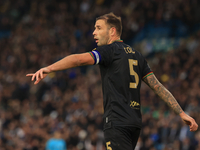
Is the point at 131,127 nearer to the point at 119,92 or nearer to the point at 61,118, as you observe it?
the point at 119,92

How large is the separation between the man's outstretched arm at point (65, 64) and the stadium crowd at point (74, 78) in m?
6.71

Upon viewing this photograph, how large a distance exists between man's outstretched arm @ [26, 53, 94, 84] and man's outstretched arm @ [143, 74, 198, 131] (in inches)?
40.1

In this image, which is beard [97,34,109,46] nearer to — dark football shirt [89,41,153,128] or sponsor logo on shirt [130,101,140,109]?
dark football shirt [89,41,153,128]

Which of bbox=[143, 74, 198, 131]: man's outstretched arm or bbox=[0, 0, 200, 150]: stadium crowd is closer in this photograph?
bbox=[143, 74, 198, 131]: man's outstretched arm

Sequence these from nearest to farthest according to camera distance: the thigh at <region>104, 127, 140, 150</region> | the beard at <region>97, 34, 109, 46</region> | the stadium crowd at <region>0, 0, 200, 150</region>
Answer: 1. the thigh at <region>104, 127, 140, 150</region>
2. the beard at <region>97, 34, 109, 46</region>
3. the stadium crowd at <region>0, 0, 200, 150</region>

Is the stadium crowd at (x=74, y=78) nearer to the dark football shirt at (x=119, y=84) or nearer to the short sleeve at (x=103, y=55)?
the dark football shirt at (x=119, y=84)

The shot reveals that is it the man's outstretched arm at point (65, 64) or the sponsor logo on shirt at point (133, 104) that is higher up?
the man's outstretched arm at point (65, 64)

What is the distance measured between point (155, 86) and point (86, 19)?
47.1 feet

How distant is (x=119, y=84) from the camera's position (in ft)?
12.2

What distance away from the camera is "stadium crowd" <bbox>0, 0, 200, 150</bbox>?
1086 cm

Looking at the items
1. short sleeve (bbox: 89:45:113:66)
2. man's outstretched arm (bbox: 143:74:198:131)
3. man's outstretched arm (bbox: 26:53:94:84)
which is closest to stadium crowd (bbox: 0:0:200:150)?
man's outstretched arm (bbox: 143:74:198:131)

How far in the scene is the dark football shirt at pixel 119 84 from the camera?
12.0 feet

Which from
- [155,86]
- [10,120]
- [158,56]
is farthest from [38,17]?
[155,86]

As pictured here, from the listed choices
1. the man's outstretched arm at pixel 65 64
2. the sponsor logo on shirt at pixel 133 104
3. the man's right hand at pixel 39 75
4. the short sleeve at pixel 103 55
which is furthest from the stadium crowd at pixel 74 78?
the man's right hand at pixel 39 75
